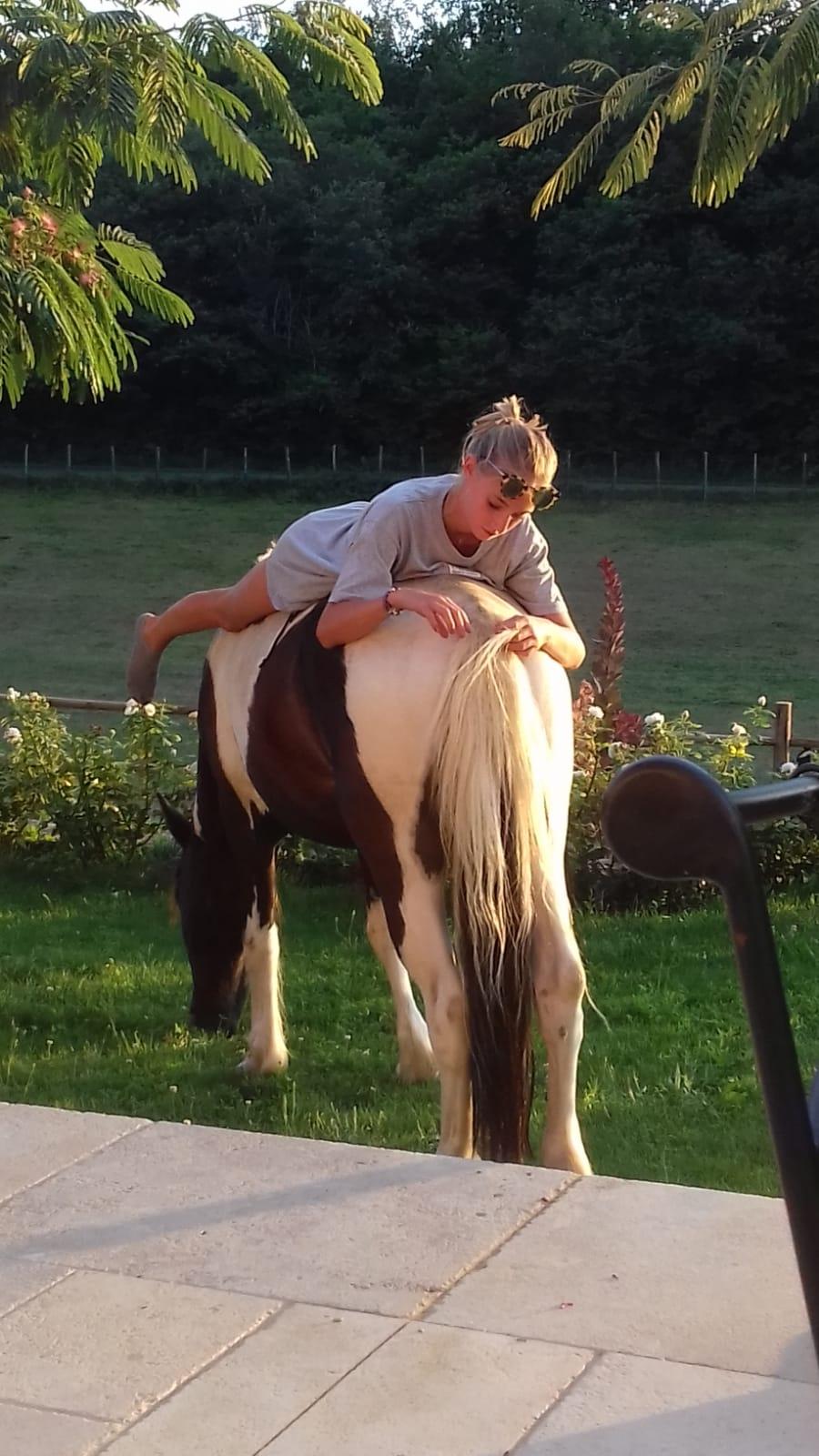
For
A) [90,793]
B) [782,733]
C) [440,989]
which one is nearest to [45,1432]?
[440,989]

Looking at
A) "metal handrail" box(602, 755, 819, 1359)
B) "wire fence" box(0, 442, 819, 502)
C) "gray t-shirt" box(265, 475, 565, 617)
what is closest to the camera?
"metal handrail" box(602, 755, 819, 1359)

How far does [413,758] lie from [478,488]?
0.72m

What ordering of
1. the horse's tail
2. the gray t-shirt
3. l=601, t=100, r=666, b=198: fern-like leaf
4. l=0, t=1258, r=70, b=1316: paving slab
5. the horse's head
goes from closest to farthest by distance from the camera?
l=0, t=1258, r=70, b=1316: paving slab → the horse's tail → the gray t-shirt → the horse's head → l=601, t=100, r=666, b=198: fern-like leaf

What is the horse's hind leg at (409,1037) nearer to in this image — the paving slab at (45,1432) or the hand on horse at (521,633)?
the hand on horse at (521,633)

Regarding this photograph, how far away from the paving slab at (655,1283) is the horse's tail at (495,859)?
72cm

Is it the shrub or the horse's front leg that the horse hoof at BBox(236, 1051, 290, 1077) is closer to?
the horse's front leg

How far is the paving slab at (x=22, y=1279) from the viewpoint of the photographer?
2.75 metres

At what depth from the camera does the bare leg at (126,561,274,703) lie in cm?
486

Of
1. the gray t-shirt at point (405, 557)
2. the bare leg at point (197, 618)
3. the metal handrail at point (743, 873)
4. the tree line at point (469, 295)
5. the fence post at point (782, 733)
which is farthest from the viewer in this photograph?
the tree line at point (469, 295)

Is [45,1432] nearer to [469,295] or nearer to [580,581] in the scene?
[580,581]

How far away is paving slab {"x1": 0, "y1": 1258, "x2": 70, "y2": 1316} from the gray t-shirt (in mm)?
1845

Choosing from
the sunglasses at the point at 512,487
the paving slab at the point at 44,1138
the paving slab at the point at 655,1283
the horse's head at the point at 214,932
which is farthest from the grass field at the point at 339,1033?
the sunglasses at the point at 512,487

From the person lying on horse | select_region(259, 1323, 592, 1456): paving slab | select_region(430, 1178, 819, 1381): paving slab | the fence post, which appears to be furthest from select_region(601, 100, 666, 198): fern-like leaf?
select_region(259, 1323, 592, 1456): paving slab

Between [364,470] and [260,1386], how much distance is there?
158 feet
